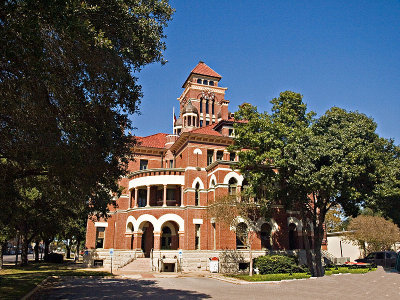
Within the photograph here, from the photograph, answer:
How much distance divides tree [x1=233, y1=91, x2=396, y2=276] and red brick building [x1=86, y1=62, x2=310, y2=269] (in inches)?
161

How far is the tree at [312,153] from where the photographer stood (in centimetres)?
2373

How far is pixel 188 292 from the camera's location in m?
17.5

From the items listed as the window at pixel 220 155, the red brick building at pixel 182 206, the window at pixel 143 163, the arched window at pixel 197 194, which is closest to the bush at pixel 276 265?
the red brick building at pixel 182 206

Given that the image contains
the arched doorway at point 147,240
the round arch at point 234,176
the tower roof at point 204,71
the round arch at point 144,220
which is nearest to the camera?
the round arch at point 234,176

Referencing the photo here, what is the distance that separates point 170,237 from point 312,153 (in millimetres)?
20072

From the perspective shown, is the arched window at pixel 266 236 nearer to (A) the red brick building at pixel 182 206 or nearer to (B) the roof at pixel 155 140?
(A) the red brick building at pixel 182 206

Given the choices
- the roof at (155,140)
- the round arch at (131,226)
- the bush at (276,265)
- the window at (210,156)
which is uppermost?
the roof at (155,140)

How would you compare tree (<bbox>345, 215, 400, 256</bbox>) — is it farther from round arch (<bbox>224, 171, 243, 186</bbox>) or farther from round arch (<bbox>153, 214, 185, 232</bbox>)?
round arch (<bbox>153, 214, 185, 232</bbox>)

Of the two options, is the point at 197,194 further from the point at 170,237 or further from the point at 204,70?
the point at 204,70

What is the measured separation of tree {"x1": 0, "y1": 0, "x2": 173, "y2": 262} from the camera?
28.9ft

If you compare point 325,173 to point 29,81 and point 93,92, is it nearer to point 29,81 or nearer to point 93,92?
point 93,92

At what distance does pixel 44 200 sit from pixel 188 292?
393 inches

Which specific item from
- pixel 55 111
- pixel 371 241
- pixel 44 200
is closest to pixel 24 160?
pixel 55 111

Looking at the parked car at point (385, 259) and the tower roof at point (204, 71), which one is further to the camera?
the tower roof at point (204, 71)
